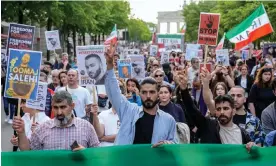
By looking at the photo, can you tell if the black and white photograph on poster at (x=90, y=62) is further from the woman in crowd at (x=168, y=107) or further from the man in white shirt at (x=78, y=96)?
the man in white shirt at (x=78, y=96)

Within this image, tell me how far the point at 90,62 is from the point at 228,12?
4308 centimetres

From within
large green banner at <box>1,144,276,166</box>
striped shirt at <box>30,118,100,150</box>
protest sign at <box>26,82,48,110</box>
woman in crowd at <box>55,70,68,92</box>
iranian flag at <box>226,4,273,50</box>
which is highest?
iranian flag at <box>226,4,273,50</box>

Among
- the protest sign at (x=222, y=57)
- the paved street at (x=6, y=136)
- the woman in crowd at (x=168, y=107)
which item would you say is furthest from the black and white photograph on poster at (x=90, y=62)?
the protest sign at (x=222, y=57)

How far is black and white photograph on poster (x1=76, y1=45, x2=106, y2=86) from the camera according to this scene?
7047mm

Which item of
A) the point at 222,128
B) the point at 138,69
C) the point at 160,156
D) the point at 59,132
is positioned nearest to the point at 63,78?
the point at 138,69

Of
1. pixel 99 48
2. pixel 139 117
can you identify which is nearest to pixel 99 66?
pixel 99 48

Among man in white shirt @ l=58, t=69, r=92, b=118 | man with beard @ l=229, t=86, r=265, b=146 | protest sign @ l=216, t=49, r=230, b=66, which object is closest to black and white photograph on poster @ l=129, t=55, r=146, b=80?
protest sign @ l=216, t=49, r=230, b=66

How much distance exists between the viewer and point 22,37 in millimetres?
10898

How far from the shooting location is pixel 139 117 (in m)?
5.43

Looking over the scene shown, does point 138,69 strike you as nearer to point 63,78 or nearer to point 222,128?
point 63,78

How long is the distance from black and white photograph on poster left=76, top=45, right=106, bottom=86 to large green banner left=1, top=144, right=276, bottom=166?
187 cm

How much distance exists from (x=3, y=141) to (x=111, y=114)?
17.2ft

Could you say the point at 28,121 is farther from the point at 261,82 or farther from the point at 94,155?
the point at 261,82

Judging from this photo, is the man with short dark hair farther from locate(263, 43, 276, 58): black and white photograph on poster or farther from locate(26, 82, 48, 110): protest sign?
locate(263, 43, 276, 58): black and white photograph on poster
